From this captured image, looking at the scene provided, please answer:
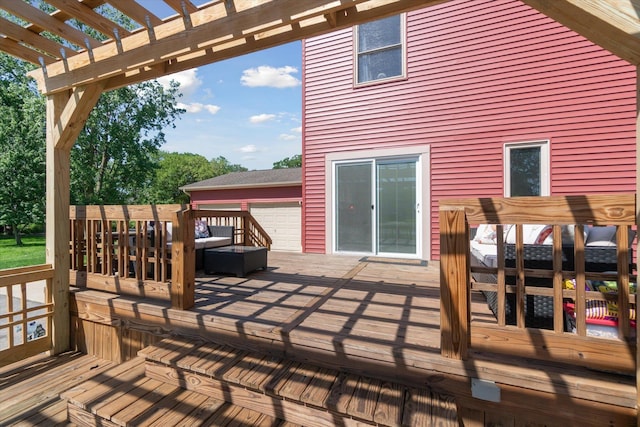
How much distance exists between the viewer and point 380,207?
546cm

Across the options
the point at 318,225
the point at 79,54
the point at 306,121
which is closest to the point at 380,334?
the point at 79,54

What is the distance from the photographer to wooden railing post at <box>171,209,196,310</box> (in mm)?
2680

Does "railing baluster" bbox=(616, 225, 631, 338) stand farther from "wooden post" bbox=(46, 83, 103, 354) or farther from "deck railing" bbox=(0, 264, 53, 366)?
"deck railing" bbox=(0, 264, 53, 366)

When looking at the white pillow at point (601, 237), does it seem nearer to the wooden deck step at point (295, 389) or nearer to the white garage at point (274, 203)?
the wooden deck step at point (295, 389)

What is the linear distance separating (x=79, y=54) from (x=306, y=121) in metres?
3.95

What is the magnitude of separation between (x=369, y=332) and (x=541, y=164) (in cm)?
426

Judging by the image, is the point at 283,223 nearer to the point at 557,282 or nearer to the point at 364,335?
the point at 364,335

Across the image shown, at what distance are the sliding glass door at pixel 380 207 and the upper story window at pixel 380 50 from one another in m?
1.64

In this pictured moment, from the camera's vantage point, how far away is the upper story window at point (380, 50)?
543cm

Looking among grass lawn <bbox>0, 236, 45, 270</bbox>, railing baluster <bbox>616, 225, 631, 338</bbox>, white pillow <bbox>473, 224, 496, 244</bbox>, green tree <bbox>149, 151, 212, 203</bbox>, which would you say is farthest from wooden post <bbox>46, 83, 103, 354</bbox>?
green tree <bbox>149, 151, 212, 203</bbox>

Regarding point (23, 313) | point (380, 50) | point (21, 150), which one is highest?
point (380, 50)

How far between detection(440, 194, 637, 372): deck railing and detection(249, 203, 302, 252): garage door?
6.78 meters

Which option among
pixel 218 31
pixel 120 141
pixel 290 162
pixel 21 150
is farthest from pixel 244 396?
pixel 290 162

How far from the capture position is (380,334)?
215 cm
